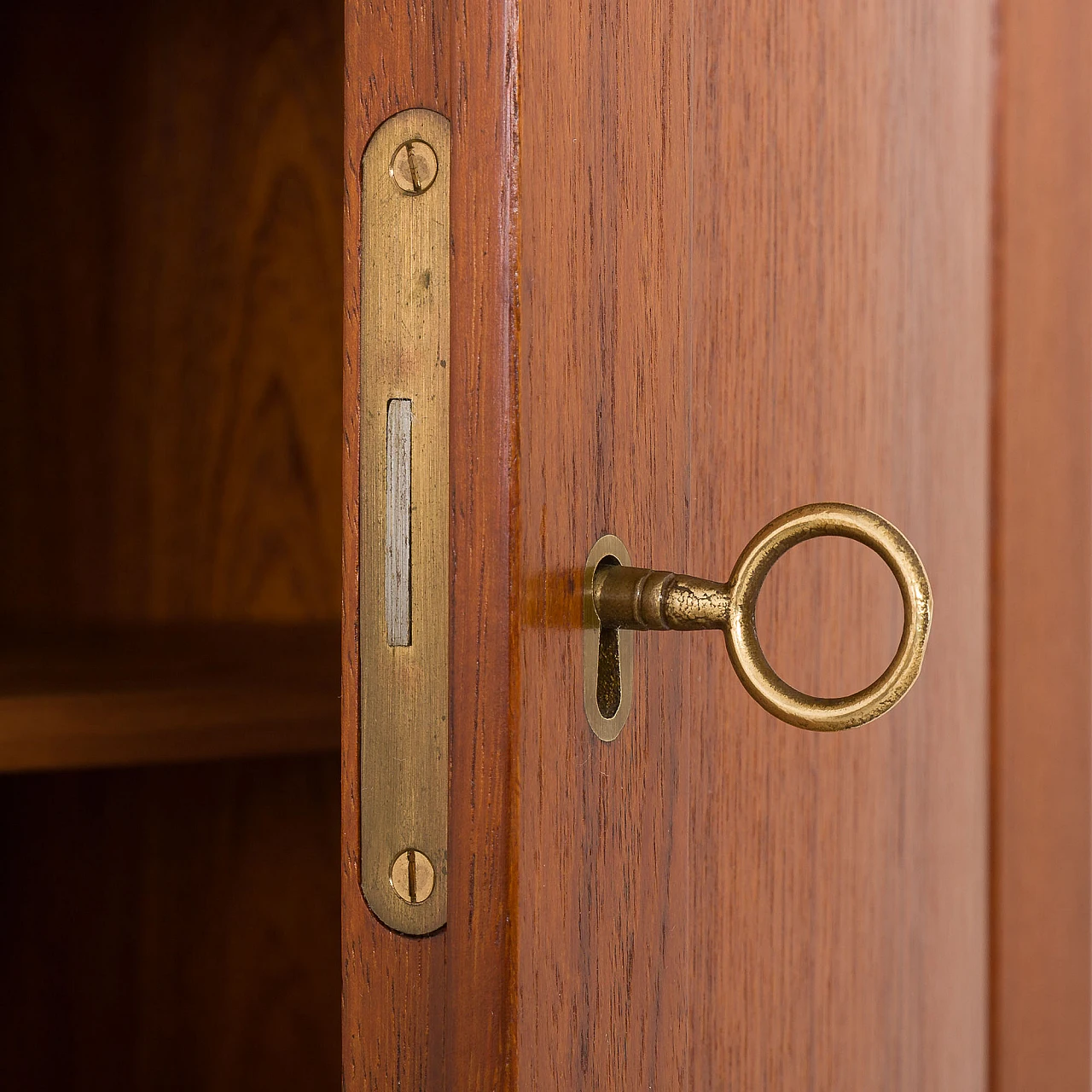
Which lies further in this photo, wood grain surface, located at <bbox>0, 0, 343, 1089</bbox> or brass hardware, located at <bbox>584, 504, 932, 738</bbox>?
wood grain surface, located at <bbox>0, 0, 343, 1089</bbox>

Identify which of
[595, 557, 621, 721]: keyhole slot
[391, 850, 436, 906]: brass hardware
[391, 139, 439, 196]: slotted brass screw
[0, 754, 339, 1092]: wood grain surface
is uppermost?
[391, 139, 439, 196]: slotted brass screw

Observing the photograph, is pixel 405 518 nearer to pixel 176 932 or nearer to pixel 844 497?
pixel 844 497

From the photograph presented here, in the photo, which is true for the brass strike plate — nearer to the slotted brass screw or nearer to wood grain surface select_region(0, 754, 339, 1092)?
the slotted brass screw

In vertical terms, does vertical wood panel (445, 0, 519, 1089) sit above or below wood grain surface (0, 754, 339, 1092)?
above

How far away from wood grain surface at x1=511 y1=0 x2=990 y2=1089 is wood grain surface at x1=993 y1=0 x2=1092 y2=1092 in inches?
0.6

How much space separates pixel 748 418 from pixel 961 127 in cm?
32

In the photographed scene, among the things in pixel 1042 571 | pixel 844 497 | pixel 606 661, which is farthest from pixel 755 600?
pixel 1042 571

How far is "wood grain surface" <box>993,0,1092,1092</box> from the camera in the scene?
63 cm

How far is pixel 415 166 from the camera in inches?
9.6

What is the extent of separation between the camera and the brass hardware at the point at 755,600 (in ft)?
0.91

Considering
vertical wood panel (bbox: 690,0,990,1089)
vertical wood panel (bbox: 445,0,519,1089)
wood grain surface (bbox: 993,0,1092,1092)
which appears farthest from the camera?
wood grain surface (bbox: 993,0,1092,1092)

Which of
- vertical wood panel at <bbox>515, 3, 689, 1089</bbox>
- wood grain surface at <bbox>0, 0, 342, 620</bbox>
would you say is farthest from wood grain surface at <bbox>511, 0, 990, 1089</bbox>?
wood grain surface at <bbox>0, 0, 342, 620</bbox>

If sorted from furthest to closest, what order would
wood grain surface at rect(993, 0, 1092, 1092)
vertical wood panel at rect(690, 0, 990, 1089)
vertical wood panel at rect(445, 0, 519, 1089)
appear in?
wood grain surface at rect(993, 0, 1092, 1092)
vertical wood panel at rect(690, 0, 990, 1089)
vertical wood panel at rect(445, 0, 519, 1089)

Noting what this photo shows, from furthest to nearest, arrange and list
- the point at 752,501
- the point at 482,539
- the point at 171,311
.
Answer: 1. the point at 171,311
2. the point at 752,501
3. the point at 482,539
